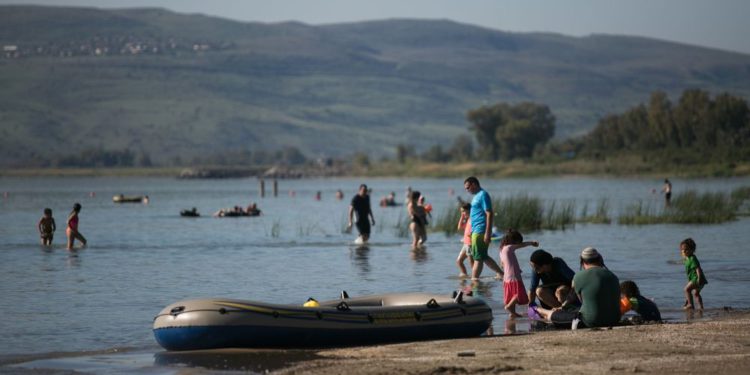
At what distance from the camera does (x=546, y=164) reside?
427ft

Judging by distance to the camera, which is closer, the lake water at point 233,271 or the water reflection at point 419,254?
the lake water at point 233,271

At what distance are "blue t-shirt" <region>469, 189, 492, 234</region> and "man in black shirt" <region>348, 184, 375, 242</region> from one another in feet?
35.2

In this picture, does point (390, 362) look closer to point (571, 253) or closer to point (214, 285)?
point (214, 285)

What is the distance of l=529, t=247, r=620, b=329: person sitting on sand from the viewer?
1512 centimetres

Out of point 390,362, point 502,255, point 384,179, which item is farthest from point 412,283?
point 384,179

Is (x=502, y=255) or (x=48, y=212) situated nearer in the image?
(x=502, y=255)

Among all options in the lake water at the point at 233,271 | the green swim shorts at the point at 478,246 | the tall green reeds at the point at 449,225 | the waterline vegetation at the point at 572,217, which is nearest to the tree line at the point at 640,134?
the waterline vegetation at the point at 572,217

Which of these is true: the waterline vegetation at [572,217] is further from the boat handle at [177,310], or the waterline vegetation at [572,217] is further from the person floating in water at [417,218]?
the boat handle at [177,310]

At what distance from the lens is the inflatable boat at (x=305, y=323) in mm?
14477

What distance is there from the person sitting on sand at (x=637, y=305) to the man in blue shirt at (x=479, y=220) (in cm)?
338

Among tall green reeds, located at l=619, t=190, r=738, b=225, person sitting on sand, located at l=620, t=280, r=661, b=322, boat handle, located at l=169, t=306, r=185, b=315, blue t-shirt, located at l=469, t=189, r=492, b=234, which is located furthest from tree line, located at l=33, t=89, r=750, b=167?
boat handle, located at l=169, t=306, r=185, b=315

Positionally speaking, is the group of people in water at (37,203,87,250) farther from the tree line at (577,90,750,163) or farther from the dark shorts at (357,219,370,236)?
the tree line at (577,90,750,163)

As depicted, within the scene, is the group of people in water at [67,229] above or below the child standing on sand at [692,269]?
below

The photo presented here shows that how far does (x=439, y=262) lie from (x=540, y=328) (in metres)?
12.2
